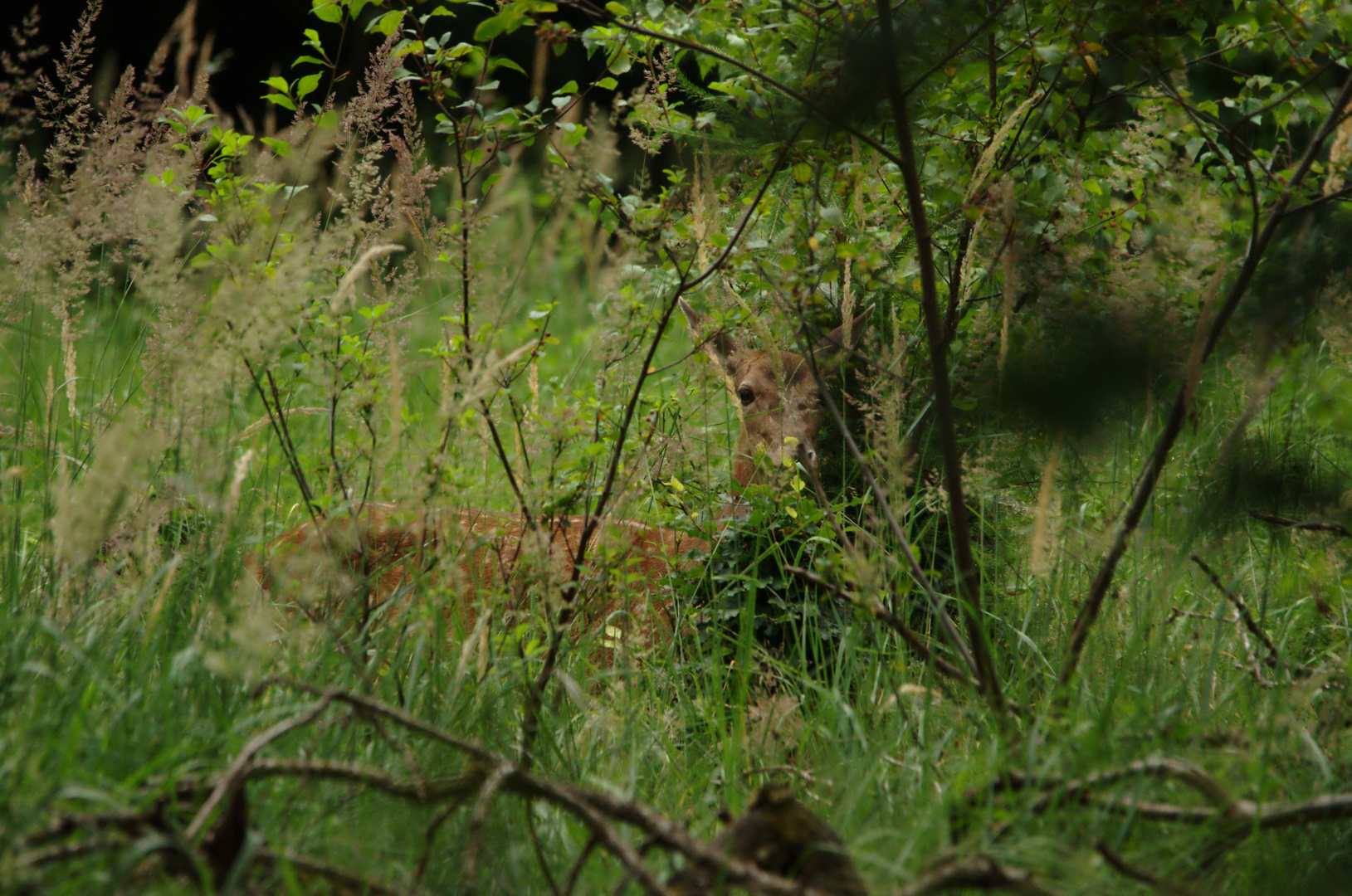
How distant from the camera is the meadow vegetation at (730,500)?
1.42m

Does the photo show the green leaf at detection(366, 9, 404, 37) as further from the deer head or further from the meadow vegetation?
the deer head

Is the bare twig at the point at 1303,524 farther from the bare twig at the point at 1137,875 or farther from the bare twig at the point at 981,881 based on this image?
the bare twig at the point at 981,881

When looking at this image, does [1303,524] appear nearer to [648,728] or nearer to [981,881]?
[981,881]

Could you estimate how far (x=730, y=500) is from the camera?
9.68 ft

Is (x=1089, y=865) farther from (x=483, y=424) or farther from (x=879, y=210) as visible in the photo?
(x=879, y=210)

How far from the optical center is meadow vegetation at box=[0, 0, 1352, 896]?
4.67 ft

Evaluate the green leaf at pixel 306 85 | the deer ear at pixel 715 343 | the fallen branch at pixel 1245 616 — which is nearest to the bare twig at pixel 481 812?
the fallen branch at pixel 1245 616

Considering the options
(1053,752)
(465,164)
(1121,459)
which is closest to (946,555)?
(1121,459)

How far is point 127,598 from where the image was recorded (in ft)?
6.07

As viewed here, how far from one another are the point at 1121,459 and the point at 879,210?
4.14ft

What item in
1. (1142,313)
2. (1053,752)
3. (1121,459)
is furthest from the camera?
(1121,459)

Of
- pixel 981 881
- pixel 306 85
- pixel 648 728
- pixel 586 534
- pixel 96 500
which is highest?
pixel 306 85

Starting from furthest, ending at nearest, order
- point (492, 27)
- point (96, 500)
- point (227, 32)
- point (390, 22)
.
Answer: point (227, 32) → point (390, 22) → point (492, 27) → point (96, 500)

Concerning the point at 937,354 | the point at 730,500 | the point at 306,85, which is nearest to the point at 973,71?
the point at 937,354
